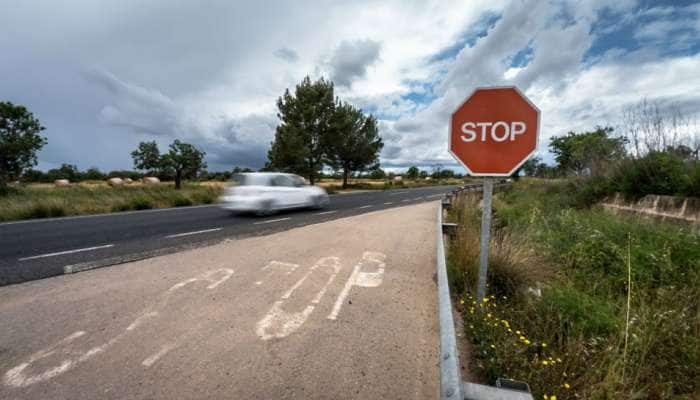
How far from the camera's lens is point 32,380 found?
6.26 ft

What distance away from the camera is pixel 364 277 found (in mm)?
3982

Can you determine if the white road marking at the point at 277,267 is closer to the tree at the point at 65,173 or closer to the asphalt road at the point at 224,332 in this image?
the asphalt road at the point at 224,332

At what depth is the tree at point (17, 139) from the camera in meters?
26.1

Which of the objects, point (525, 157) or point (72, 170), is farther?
point (72, 170)

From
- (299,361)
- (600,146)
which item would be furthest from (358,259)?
(600,146)

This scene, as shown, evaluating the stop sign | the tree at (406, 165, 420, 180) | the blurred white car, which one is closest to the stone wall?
the stop sign

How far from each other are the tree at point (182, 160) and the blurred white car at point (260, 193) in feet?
120

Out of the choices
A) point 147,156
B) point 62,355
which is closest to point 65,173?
point 147,156

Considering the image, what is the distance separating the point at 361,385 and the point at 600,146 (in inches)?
510

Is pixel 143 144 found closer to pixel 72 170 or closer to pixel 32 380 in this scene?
pixel 72 170

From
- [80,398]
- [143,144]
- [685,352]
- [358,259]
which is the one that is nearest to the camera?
[80,398]

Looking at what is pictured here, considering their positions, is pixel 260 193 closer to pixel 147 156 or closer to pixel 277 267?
pixel 277 267

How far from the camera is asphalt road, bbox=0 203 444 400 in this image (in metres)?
1.89

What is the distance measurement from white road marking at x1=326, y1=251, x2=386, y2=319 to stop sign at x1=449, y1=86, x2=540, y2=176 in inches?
82.4
